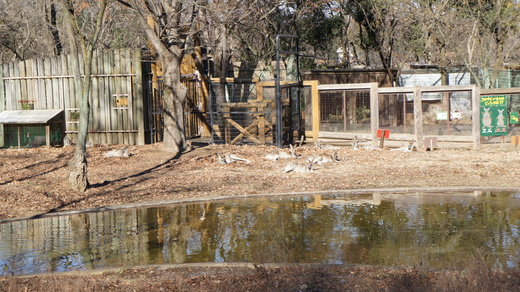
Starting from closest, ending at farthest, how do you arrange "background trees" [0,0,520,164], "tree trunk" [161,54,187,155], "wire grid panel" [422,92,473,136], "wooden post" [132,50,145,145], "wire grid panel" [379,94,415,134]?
1. "tree trunk" [161,54,187,155]
2. "wooden post" [132,50,145,145]
3. "wire grid panel" [379,94,415,134]
4. "wire grid panel" [422,92,473,136]
5. "background trees" [0,0,520,164]

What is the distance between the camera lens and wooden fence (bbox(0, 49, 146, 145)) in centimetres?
2269

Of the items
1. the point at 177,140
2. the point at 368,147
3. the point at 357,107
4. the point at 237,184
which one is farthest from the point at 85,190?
the point at 357,107

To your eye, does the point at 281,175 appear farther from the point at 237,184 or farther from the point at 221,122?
the point at 221,122

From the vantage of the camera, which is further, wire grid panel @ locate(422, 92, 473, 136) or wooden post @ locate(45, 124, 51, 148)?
wire grid panel @ locate(422, 92, 473, 136)

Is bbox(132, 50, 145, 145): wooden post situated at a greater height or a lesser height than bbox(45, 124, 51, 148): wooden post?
greater

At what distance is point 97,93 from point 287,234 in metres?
15.0

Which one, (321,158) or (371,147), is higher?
(371,147)

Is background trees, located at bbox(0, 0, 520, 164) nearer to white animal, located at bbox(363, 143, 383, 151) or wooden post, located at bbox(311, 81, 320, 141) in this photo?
wooden post, located at bbox(311, 81, 320, 141)

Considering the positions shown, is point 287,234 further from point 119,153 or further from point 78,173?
point 119,153

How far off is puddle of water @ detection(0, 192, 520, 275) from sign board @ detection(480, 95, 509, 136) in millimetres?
8037

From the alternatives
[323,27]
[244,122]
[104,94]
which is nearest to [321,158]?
[244,122]

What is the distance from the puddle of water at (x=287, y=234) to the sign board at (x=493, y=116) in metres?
8.04

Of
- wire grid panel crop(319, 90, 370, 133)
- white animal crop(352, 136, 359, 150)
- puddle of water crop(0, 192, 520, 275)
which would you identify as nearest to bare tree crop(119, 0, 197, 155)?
white animal crop(352, 136, 359, 150)

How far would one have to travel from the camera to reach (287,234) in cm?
998
